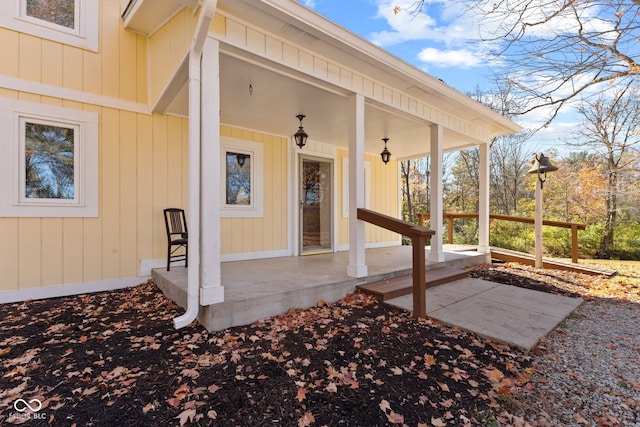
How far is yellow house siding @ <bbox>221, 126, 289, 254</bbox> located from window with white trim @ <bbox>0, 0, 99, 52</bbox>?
1.97m

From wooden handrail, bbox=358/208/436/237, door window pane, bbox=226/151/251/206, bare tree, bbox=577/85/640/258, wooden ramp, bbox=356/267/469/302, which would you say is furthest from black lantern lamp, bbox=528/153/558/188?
door window pane, bbox=226/151/251/206

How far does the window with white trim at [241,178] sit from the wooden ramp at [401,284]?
99.2 inches

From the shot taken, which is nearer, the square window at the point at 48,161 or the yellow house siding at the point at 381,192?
the square window at the point at 48,161

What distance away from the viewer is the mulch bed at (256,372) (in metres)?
1.58

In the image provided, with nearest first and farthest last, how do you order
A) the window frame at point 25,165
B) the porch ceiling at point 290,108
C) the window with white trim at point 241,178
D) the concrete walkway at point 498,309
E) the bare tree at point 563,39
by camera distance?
the concrete walkway at point 498,309 < the porch ceiling at point 290,108 < the window frame at point 25,165 < the bare tree at point 563,39 < the window with white trim at point 241,178

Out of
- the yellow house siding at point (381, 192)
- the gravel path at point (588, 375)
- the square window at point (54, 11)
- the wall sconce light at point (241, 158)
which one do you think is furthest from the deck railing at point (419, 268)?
the square window at point (54, 11)

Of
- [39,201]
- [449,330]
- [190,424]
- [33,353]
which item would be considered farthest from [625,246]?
[39,201]

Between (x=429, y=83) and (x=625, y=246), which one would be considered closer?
(x=429, y=83)

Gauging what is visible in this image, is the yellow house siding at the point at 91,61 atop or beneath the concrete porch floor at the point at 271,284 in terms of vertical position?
atop

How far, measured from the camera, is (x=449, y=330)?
2.69m

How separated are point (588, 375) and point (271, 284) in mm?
2687

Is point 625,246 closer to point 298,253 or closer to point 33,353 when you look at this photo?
point 298,253

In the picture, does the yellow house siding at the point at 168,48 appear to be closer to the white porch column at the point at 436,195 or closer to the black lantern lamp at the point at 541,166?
the white porch column at the point at 436,195

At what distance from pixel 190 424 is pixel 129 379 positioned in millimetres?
661
